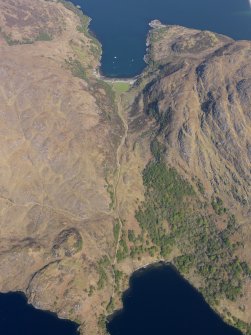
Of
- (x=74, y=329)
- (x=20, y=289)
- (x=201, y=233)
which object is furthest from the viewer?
(x=201, y=233)

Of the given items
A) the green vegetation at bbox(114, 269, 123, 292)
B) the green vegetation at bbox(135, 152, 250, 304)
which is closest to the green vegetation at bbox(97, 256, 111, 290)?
the green vegetation at bbox(114, 269, 123, 292)

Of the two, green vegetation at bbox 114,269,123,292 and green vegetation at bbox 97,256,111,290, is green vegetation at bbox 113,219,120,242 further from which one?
green vegetation at bbox 114,269,123,292

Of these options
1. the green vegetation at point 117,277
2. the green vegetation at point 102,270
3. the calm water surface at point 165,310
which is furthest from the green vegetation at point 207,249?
the green vegetation at point 102,270

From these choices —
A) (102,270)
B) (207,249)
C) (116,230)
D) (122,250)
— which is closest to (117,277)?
(102,270)

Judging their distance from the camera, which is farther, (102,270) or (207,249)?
(207,249)

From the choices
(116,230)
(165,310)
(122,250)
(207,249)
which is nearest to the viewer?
(165,310)

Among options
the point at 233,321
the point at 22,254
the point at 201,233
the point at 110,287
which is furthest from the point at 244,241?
the point at 22,254

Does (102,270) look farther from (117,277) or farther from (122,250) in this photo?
(122,250)

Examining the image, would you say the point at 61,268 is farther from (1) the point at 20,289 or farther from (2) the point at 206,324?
(2) the point at 206,324
